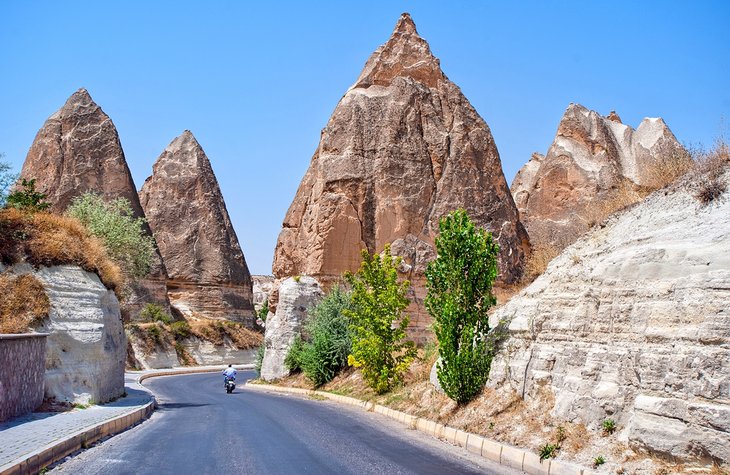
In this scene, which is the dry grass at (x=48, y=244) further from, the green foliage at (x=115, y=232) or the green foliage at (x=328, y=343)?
the green foliage at (x=328, y=343)

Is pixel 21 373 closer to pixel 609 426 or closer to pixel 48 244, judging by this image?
pixel 48 244

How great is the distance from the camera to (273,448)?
10812 mm

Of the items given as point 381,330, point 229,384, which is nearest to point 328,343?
point 229,384

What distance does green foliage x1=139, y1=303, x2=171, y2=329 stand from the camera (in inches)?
2016

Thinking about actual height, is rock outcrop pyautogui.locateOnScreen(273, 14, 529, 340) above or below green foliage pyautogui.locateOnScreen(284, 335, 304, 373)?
above

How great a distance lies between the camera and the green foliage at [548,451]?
29.7ft

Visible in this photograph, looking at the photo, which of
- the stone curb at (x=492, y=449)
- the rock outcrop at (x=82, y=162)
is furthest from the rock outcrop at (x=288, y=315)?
the rock outcrop at (x=82, y=162)

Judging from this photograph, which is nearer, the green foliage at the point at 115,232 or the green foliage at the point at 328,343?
the green foliage at the point at 328,343

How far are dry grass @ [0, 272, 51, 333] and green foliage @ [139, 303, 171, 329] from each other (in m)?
35.8

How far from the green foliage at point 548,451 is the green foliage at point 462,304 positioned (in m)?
3.75

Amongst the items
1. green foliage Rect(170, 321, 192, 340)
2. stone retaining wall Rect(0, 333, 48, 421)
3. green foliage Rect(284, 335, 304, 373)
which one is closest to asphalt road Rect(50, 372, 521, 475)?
stone retaining wall Rect(0, 333, 48, 421)

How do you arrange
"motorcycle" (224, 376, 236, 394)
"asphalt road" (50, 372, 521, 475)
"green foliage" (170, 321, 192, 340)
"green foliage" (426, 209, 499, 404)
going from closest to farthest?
1. "asphalt road" (50, 372, 521, 475)
2. "green foliage" (426, 209, 499, 404)
3. "motorcycle" (224, 376, 236, 394)
4. "green foliage" (170, 321, 192, 340)

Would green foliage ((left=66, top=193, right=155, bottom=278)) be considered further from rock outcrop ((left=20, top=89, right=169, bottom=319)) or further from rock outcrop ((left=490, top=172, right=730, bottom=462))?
rock outcrop ((left=20, top=89, right=169, bottom=319))

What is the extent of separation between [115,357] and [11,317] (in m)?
4.27
